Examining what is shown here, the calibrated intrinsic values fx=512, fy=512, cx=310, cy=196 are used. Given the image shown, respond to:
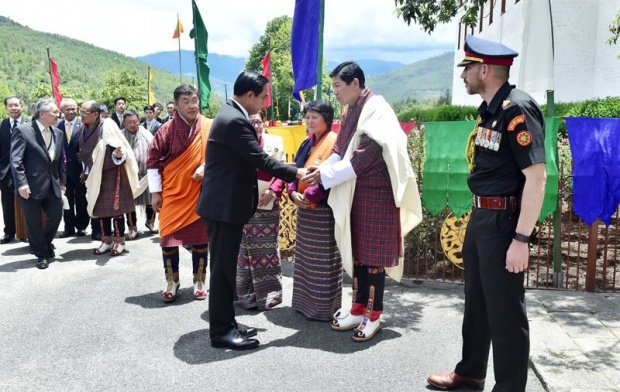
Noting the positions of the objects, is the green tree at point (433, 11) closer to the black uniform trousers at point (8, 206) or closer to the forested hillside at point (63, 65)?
the black uniform trousers at point (8, 206)

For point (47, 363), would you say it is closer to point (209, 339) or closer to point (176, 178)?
point (209, 339)

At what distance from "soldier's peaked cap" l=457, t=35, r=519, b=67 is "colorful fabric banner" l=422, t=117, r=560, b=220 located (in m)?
2.32

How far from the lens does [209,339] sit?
3.99 m

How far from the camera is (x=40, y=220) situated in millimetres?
6359

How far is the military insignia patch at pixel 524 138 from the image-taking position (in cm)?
251

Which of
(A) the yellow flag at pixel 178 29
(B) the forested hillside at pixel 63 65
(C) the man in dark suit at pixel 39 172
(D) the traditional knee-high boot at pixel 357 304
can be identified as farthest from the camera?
(B) the forested hillside at pixel 63 65

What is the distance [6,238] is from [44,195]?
1.75m

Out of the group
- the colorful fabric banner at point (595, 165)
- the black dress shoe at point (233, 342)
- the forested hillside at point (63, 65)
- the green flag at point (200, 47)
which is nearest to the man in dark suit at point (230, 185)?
the black dress shoe at point (233, 342)

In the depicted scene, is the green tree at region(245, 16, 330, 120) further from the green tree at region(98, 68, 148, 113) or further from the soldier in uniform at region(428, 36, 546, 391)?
the soldier in uniform at region(428, 36, 546, 391)

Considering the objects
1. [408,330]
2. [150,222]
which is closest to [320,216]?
[408,330]

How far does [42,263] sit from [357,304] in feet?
13.2

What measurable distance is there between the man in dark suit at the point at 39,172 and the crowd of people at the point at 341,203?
25 millimetres

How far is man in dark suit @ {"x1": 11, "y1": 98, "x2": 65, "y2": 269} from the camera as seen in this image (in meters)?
6.16

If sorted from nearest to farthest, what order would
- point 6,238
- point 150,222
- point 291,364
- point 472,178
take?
point 472,178
point 291,364
point 6,238
point 150,222
